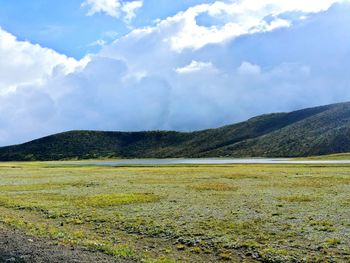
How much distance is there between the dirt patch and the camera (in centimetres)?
2192

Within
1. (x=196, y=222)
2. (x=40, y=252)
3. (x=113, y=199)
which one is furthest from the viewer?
(x=113, y=199)

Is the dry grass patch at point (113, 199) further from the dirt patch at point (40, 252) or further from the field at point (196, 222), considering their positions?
the dirt patch at point (40, 252)

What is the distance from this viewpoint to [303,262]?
21.0 meters

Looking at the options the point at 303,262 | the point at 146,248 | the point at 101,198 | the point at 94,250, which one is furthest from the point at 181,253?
the point at 101,198

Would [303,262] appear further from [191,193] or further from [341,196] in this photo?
[191,193]

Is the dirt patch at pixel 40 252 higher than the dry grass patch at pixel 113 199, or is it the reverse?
the dry grass patch at pixel 113 199

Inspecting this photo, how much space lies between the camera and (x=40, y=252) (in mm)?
23359

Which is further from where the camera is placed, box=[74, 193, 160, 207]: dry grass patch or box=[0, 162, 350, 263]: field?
box=[74, 193, 160, 207]: dry grass patch

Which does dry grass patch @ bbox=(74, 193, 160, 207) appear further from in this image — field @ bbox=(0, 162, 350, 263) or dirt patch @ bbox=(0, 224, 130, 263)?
dirt patch @ bbox=(0, 224, 130, 263)

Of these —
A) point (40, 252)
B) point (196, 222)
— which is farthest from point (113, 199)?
point (40, 252)

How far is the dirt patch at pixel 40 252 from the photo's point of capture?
71.9 ft

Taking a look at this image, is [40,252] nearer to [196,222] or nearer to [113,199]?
[196,222]

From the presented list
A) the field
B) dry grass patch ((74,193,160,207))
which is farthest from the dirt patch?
dry grass patch ((74,193,160,207))

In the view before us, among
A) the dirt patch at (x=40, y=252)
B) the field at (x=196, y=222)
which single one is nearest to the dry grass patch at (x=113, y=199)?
the field at (x=196, y=222)
